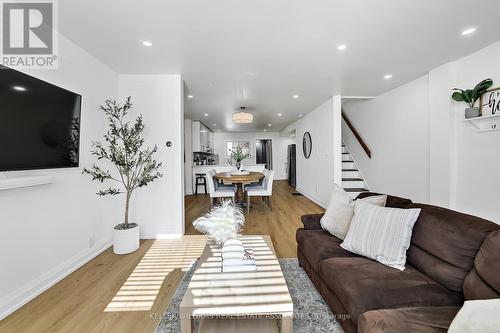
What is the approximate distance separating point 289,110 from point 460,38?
370 centimetres

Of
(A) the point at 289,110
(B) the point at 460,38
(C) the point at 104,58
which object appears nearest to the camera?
(B) the point at 460,38

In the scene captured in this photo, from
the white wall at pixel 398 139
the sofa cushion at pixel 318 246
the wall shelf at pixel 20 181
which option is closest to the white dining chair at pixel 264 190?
the white wall at pixel 398 139

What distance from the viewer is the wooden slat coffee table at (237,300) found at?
1.10 meters

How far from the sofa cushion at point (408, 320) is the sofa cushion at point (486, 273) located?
138 millimetres

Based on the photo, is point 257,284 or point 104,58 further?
point 104,58

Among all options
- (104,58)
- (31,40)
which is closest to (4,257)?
(31,40)

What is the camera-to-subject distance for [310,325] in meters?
1.52

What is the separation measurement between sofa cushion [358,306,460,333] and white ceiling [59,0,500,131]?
2191 mm

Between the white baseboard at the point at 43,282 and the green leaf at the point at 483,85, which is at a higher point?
the green leaf at the point at 483,85

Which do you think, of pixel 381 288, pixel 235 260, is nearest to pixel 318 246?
pixel 381 288

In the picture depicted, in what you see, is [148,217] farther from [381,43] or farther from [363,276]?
[381,43]

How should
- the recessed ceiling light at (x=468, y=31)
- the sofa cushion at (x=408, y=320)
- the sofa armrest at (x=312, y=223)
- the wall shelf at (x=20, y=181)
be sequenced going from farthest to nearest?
the sofa armrest at (x=312, y=223) → the recessed ceiling light at (x=468, y=31) → the wall shelf at (x=20, y=181) → the sofa cushion at (x=408, y=320)

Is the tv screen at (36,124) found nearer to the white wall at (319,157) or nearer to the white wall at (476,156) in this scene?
the white wall at (319,157)
